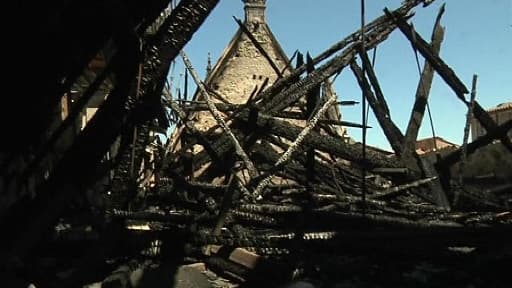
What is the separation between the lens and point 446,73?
722cm

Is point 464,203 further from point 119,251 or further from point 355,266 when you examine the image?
point 119,251

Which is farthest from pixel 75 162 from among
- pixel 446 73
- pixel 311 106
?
pixel 446 73

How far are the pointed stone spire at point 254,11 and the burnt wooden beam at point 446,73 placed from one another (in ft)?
54.0

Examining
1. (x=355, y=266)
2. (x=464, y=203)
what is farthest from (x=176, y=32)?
(x=464, y=203)

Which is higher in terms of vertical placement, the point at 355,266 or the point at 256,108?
the point at 256,108

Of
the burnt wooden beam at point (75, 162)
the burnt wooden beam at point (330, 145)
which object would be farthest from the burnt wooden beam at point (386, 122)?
the burnt wooden beam at point (75, 162)

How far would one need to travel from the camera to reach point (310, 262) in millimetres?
5199

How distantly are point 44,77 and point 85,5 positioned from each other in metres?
0.43

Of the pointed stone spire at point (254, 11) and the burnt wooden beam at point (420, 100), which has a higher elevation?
the pointed stone spire at point (254, 11)

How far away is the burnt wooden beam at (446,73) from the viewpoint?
7043 millimetres

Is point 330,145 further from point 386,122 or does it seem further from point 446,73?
point 446,73

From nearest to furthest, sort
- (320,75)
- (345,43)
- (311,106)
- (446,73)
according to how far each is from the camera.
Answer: (446,73) → (320,75) → (311,106) → (345,43)

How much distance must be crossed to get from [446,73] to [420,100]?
1.38 feet

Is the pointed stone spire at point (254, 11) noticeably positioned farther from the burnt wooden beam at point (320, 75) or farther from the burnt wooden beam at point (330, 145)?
the burnt wooden beam at point (330, 145)
